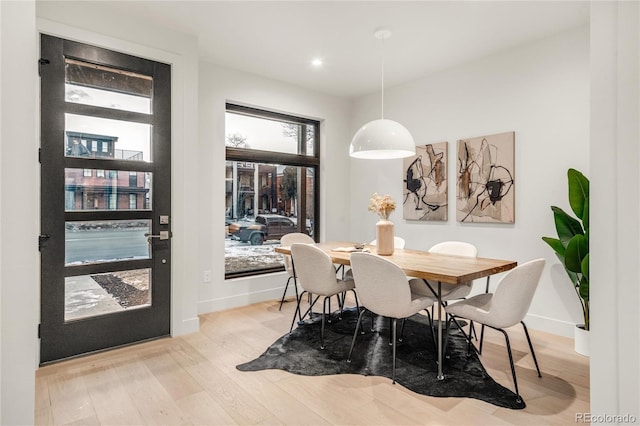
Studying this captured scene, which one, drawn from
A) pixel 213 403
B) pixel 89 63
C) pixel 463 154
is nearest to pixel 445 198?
pixel 463 154

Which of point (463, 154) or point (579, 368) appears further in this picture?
point (463, 154)

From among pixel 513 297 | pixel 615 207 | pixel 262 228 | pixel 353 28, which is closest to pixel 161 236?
pixel 262 228

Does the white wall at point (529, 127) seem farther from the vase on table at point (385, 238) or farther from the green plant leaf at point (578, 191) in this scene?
the vase on table at point (385, 238)

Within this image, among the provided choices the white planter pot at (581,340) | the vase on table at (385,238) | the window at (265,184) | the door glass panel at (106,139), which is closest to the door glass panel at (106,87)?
the door glass panel at (106,139)

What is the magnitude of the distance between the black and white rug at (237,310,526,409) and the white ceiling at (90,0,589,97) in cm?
273

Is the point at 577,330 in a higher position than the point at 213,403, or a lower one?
higher

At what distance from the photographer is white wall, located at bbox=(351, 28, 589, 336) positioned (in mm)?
3152

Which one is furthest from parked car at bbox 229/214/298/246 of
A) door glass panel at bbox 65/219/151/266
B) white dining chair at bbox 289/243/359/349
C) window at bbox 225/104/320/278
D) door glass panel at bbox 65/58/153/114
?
door glass panel at bbox 65/58/153/114

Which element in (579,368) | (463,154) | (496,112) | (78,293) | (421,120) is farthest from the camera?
(421,120)

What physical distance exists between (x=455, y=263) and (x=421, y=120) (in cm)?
231

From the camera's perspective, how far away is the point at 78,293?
278 cm

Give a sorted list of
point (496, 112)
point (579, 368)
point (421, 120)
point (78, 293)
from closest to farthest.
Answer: point (579, 368) < point (78, 293) < point (496, 112) < point (421, 120)

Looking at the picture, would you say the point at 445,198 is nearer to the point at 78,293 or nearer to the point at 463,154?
the point at 463,154

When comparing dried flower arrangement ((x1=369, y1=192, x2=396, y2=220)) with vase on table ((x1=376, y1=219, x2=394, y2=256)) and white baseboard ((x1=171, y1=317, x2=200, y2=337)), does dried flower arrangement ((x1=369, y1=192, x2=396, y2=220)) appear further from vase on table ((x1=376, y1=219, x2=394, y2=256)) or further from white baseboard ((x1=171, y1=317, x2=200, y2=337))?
white baseboard ((x1=171, y1=317, x2=200, y2=337))
